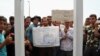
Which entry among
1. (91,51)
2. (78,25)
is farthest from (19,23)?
(91,51)

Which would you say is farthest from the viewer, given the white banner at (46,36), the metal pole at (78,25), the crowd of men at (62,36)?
the white banner at (46,36)

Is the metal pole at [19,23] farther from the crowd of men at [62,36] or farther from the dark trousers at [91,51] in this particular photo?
the dark trousers at [91,51]

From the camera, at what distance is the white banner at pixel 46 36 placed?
120 inches

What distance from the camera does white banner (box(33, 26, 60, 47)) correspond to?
306 cm

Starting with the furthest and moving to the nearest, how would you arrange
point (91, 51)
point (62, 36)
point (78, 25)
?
1. point (62, 36)
2. point (91, 51)
3. point (78, 25)

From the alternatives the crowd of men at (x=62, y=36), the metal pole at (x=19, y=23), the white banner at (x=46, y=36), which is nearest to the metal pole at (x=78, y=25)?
the metal pole at (x=19, y=23)

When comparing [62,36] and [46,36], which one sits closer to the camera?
[46,36]

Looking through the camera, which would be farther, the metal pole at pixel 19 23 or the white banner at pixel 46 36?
the white banner at pixel 46 36

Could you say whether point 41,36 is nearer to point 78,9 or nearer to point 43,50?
point 43,50

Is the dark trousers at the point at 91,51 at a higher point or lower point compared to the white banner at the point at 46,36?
lower

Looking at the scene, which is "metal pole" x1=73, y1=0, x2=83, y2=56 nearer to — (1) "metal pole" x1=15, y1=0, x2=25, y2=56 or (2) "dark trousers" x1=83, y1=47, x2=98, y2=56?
(1) "metal pole" x1=15, y1=0, x2=25, y2=56

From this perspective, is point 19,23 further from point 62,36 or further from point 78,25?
point 62,36

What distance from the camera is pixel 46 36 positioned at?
304 centimetres

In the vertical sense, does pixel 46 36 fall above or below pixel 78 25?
below
